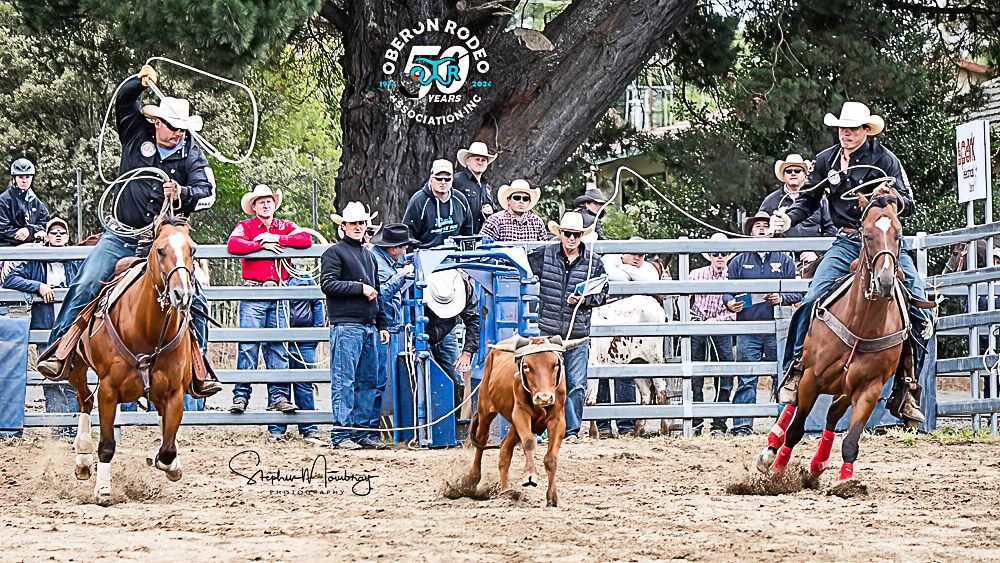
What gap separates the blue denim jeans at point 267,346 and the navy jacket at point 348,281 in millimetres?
933

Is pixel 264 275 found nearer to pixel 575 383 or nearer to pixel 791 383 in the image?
pixel 575 383

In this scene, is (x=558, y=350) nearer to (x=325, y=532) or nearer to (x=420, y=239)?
(x=325, y=532)

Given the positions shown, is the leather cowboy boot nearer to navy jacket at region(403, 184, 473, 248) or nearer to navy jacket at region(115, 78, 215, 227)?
navy jacket at region(403, 184, 473, 248)

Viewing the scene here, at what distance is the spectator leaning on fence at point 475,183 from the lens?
1365cm

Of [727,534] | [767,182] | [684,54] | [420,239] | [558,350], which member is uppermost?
[684,54]

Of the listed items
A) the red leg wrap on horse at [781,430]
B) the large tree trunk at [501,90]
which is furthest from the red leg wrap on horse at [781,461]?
the large tree trunk at [501,90]

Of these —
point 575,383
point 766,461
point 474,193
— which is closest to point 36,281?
point 474,193

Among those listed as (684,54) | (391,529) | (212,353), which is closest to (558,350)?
(391,529)

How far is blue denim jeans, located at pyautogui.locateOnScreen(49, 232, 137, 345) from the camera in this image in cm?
995

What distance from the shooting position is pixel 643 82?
2311 centimetres

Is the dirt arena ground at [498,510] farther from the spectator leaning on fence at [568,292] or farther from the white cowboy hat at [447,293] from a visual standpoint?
the white cowboy hat at [447,293]

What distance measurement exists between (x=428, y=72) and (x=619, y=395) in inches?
192

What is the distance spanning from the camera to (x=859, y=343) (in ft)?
31.0

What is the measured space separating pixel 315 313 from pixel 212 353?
30.2ft
